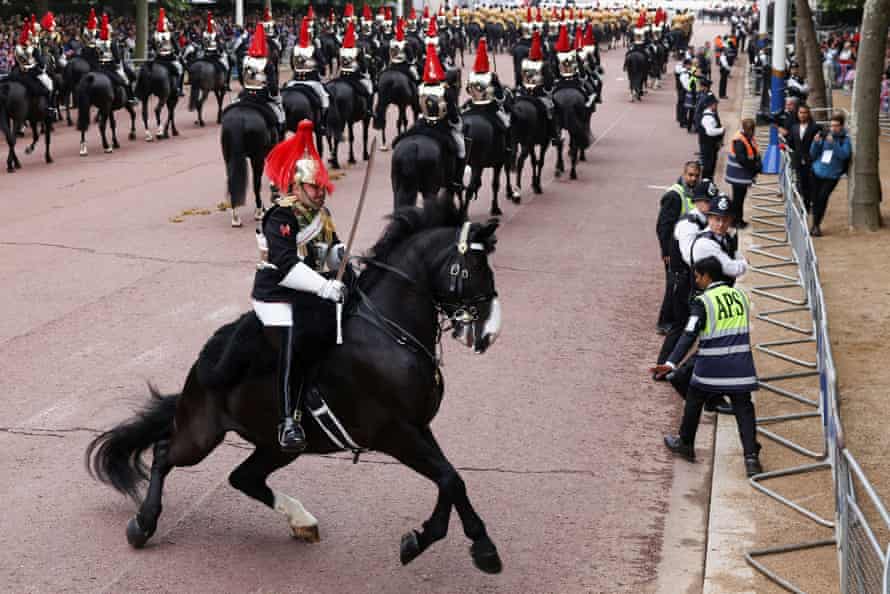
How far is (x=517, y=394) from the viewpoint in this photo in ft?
36.1

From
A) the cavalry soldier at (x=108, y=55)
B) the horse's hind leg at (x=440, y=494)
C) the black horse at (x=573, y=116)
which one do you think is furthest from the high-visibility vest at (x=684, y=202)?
the cavalry soldier at (x=108, y=55)

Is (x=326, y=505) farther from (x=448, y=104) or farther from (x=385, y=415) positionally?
(x=448, y=104)

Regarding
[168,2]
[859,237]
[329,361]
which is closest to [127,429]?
[329,361]

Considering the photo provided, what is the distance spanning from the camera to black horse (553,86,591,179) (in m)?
23.6

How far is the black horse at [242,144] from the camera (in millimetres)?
18312

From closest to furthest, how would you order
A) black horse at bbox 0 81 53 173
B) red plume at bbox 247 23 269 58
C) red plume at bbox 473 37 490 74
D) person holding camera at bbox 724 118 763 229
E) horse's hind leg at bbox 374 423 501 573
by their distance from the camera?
horse's hind leg at bbox 374 423 501 573 < person holding camera at bbox 724 118 763 229 < red plume at bbox 473 37 490 74 < red plume at bbox 247 23 269 58 < black horse at bbox 0 81 53 173

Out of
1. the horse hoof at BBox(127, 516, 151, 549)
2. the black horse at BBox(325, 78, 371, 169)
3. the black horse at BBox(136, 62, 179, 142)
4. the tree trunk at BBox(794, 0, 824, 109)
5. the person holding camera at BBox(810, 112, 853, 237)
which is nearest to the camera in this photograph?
the horse hoof at BBox(127, 516, 151, 549)

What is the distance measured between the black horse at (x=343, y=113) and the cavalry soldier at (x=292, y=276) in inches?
655

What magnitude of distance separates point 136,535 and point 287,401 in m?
1.33

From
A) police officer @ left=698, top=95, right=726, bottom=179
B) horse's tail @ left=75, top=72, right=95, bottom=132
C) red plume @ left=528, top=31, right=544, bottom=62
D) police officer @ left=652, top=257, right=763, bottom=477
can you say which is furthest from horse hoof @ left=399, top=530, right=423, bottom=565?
horse's tail @ left=75, top=72, right=95, bottom=132

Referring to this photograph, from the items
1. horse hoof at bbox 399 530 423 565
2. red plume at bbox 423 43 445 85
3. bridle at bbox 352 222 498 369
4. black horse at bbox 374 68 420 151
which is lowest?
horse hoof at bbox 399 530 423 565

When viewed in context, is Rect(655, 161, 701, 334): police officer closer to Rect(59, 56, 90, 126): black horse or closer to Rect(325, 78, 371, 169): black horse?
Rect(325, 78, 371, 169): black horse

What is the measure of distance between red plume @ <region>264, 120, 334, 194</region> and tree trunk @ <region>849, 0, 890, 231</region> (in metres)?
12.8

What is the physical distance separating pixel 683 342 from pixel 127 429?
3.61 meters
